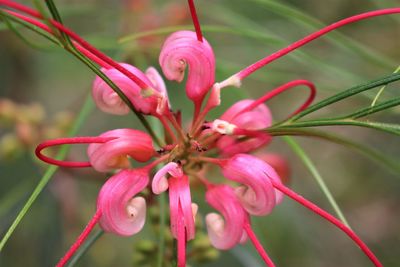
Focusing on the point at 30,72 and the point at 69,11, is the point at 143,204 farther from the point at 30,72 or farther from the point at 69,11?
the point at 30,72

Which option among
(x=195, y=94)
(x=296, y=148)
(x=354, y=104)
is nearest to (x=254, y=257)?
(x=296, y=148)

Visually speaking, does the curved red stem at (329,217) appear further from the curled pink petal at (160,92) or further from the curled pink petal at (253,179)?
the curled pink petal at (160,92)

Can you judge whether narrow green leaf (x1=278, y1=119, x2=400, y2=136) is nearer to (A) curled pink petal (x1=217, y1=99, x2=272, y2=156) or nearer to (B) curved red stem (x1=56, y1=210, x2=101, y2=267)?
(A) curled pink petal (x1=217, y1=99, x2=272, y2=156)

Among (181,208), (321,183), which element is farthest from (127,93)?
(321,183)

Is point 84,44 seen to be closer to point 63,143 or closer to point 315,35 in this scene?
point 63,143

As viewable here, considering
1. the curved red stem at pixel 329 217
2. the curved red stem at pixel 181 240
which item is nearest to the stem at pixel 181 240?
the curved red stem at pixel 181 240

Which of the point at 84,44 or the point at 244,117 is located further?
the point at 244,117

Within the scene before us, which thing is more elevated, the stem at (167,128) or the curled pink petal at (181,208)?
the stem at (167,128)
